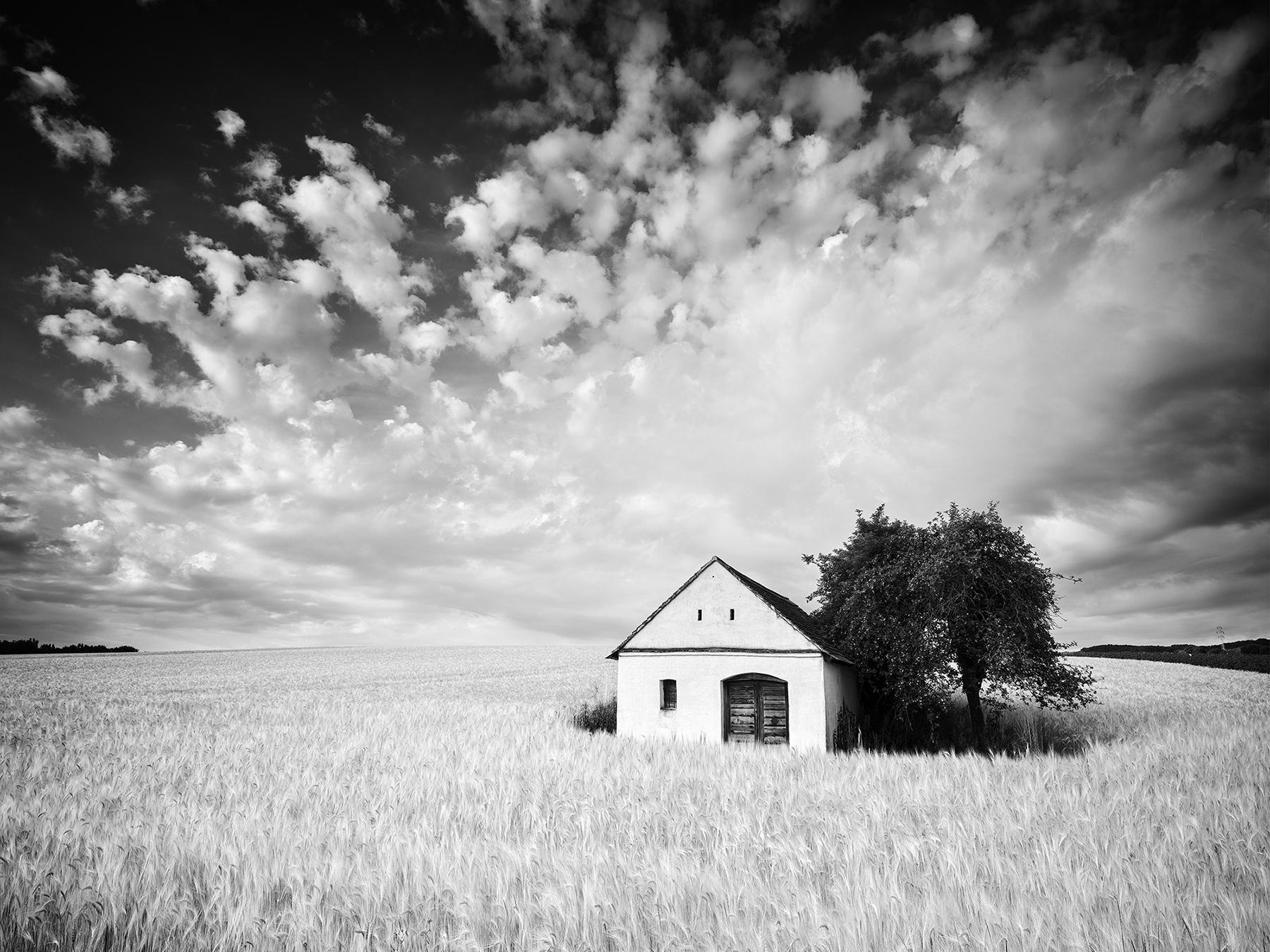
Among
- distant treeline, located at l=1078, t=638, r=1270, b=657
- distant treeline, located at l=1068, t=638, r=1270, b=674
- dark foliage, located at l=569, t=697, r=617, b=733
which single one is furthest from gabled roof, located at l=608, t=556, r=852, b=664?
distant treeline, located at l=1078, t=638, r=1270, b=657

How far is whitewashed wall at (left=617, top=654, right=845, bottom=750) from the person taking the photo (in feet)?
61.4

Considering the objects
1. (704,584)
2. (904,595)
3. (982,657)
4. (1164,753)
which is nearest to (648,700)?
(704,584)

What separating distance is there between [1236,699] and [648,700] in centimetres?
2973

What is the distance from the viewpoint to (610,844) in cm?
791

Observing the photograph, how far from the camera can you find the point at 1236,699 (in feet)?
96.1

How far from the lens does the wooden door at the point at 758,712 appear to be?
1916cm

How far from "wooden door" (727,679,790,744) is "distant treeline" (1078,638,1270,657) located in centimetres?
8351

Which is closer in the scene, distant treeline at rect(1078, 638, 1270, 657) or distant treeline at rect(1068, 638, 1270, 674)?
distant treeline at rect(1068, 638, 1270, 674)

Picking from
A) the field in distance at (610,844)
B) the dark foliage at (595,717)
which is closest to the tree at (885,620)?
the field in distance at (610,844)

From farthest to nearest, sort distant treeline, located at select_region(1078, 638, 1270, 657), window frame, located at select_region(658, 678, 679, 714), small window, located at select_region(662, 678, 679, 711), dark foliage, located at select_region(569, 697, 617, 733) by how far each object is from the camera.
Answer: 1. distant treeline, located at select_region(1078, 638, 1270, 657)
2. dark foliage, located at select_region(569, 697, 617, 733)
3. small window, located at select_region(662, 678, 679, 711)
4. window frame, located at select_region(658, 678, 679, 714)

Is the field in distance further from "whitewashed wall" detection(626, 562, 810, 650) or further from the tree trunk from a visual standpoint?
the tree trunk

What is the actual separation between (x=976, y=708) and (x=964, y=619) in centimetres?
339

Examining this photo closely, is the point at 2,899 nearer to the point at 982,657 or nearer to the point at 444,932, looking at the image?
the point at 444,932

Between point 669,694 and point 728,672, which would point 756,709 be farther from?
point 669,694
